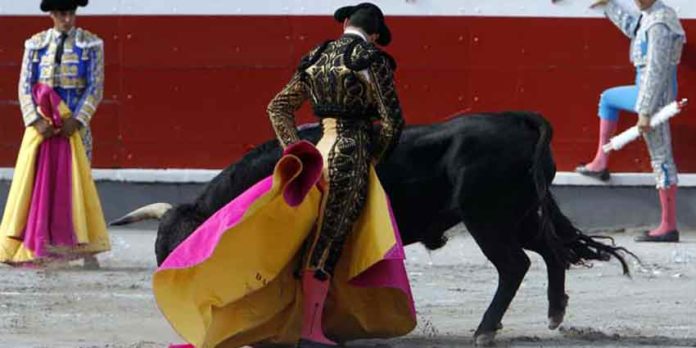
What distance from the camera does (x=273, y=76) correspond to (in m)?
11.0

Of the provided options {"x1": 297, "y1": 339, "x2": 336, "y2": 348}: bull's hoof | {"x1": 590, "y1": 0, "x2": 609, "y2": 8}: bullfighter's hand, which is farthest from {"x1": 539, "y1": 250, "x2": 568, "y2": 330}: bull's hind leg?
{"x1": 590, "y1": 0, "x2": 609, "y2": 8}: bullfighter's hand


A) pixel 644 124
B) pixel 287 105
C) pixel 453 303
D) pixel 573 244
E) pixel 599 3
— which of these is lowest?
pixel 453 303

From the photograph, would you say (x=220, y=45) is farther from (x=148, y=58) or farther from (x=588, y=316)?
(x=588, y=316)

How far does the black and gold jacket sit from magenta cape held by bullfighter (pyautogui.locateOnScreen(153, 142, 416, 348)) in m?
0.21

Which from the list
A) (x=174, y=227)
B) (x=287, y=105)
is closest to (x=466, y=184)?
(x=287, y=105)

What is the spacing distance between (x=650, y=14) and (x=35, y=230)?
341cm

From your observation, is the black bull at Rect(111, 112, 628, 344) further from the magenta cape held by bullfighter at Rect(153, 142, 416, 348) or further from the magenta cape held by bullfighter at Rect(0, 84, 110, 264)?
the magenta cape held by bullfighter at Rect(0, 84, 110, 264)

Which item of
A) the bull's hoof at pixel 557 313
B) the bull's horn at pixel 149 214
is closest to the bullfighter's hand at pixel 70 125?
the bull's horn at pixel 149 214

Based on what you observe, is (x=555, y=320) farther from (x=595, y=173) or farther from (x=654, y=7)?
(x=595, y=173)

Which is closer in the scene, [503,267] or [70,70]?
[503,267]

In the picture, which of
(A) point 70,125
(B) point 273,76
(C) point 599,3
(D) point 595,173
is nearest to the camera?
(A) point 70,125

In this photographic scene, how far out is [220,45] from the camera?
11.0m

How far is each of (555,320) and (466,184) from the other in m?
0.68

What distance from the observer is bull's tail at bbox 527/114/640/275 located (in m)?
6.85
